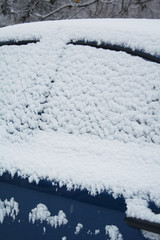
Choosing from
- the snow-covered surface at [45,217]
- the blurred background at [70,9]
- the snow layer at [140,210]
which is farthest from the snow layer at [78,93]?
the blurred background at [70,9]

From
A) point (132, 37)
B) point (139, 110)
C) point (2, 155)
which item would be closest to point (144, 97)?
point (139, 110)

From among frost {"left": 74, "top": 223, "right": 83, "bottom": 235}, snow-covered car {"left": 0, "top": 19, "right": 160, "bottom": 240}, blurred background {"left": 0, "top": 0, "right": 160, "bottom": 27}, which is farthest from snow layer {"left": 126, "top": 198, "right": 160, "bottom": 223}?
blurred background {"left": 0, "top": 0, "right": 160, "bottom": 27}

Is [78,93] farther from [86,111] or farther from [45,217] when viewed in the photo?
[45,217]

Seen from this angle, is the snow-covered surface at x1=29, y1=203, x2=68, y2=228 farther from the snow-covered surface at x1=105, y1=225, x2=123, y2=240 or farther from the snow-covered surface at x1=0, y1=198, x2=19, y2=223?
the snow-covered surface at x1=105, y1=225, x2=123, y2=240

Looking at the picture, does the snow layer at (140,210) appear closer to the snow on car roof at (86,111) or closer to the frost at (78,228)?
the snow on car roof at (86,111)

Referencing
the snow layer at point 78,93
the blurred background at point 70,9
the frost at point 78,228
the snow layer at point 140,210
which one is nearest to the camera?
the snow layer at point 140,210
